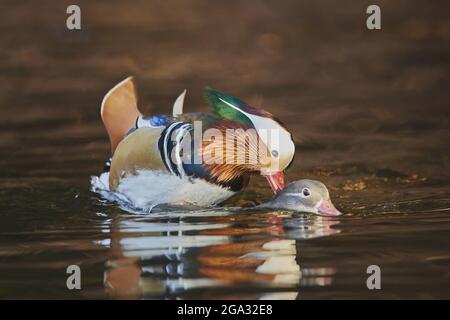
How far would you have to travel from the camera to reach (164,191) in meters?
6.60

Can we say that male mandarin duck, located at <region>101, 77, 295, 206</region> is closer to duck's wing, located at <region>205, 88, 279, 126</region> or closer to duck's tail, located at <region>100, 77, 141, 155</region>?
duck's wing, located at <region>205, 88, 279, 126</region>

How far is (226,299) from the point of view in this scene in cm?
478

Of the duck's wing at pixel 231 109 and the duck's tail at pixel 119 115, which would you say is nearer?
the duck's wing at pixel 231 109

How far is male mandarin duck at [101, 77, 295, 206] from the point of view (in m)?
6.43

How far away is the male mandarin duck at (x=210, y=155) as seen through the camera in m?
6.43

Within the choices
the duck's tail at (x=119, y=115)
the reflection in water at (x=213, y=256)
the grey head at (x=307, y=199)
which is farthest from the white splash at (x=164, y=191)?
the duck's tail at (x=119, y=115)

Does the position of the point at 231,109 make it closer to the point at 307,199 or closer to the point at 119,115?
the point at 307,199

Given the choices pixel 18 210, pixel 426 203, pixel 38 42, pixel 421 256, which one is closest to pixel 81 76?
pixel 38 42

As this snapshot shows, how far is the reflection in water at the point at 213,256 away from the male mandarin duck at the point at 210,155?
0.16m

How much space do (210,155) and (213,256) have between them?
41.8 inches

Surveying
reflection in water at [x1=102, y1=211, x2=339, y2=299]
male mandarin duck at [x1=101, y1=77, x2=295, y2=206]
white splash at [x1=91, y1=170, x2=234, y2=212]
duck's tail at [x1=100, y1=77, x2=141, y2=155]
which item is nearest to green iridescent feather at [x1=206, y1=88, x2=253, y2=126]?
male mandarin duck at [x1=101, y1=77, x2=295, y2=206]

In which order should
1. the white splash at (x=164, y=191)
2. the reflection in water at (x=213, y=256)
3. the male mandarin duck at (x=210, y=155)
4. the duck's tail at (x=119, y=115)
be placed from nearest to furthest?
1. the reflection in water at (x=213, y=256)
2. the male mandarin duck at (x=210, y=155)
3. the white splash at (x=164, y=191)
4. the duck's tail at (x=119, y=115)

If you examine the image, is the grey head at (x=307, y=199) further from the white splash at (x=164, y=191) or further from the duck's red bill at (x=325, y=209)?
the white splash at (x=164, y=191)
